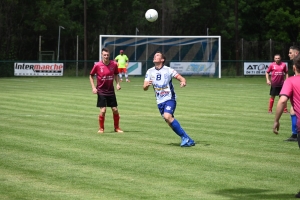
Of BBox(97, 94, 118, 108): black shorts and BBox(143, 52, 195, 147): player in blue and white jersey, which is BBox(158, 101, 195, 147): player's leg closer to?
BBox(143, 52, 195, 147): player in blue and white jersey

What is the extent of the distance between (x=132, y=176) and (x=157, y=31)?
61090 mm

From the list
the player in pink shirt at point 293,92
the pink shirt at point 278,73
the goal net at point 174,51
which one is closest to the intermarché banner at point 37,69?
the goal net at point 174,51

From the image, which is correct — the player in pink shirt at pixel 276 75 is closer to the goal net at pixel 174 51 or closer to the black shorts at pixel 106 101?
the black shorts at pixel 106 101

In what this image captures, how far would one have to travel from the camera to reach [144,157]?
12195mm

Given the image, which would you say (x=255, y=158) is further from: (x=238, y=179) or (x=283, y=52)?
(x=283, y=52)

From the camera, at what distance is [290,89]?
8.74m

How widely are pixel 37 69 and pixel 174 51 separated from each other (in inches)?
390

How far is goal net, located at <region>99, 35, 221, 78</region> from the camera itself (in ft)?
164

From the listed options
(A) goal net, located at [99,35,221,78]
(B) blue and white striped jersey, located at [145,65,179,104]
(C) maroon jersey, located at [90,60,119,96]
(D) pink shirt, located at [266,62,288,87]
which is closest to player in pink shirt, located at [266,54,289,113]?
(D) pink shirt, located at [266,62,288,87]

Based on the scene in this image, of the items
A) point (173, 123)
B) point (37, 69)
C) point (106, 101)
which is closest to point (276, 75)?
point (106, 101)

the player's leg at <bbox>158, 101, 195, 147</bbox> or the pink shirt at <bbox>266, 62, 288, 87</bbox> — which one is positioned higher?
the pink shirt at <bbox>266, 62, 288, 87</bbox>

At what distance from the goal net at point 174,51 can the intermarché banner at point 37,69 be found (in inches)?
150

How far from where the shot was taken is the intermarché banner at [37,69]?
164 ft

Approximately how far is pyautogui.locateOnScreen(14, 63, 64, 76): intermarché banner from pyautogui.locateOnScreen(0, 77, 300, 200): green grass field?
91.9ft
